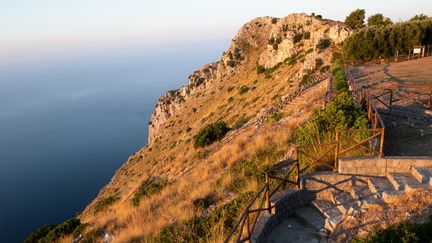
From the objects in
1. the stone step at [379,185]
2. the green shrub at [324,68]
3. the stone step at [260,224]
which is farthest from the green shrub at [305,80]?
the stone step at [260,224]

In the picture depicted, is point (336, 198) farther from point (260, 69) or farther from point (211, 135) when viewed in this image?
point (260, 69)

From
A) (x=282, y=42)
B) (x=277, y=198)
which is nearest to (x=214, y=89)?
(x=282, y=42)

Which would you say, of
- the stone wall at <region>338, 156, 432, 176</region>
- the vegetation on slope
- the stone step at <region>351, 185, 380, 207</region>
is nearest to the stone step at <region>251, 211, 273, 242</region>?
the stone step at <region>351, 185, 380, 207</region>

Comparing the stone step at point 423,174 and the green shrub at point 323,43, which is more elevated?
the green shrub at point 323,43

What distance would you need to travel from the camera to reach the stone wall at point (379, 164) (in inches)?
288

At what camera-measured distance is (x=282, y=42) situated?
46469 mm

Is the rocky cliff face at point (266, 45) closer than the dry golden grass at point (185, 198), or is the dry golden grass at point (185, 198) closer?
Answer: the dry golden grass at point (185, 198)

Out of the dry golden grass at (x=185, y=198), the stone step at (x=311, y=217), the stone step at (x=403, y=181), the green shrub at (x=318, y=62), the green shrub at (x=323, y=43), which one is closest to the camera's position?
the stone step at (x=403, y=181)

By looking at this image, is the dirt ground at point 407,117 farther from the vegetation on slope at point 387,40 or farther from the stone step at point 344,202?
the vegetation on slope at point 387,40

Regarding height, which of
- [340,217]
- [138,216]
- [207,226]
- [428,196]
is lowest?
[138,216]

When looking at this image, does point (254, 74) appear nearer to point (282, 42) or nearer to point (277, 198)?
point (282, 42)

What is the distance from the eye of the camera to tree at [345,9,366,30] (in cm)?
3944

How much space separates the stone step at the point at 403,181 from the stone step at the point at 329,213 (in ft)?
4.87

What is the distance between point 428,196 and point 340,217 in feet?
6.13
